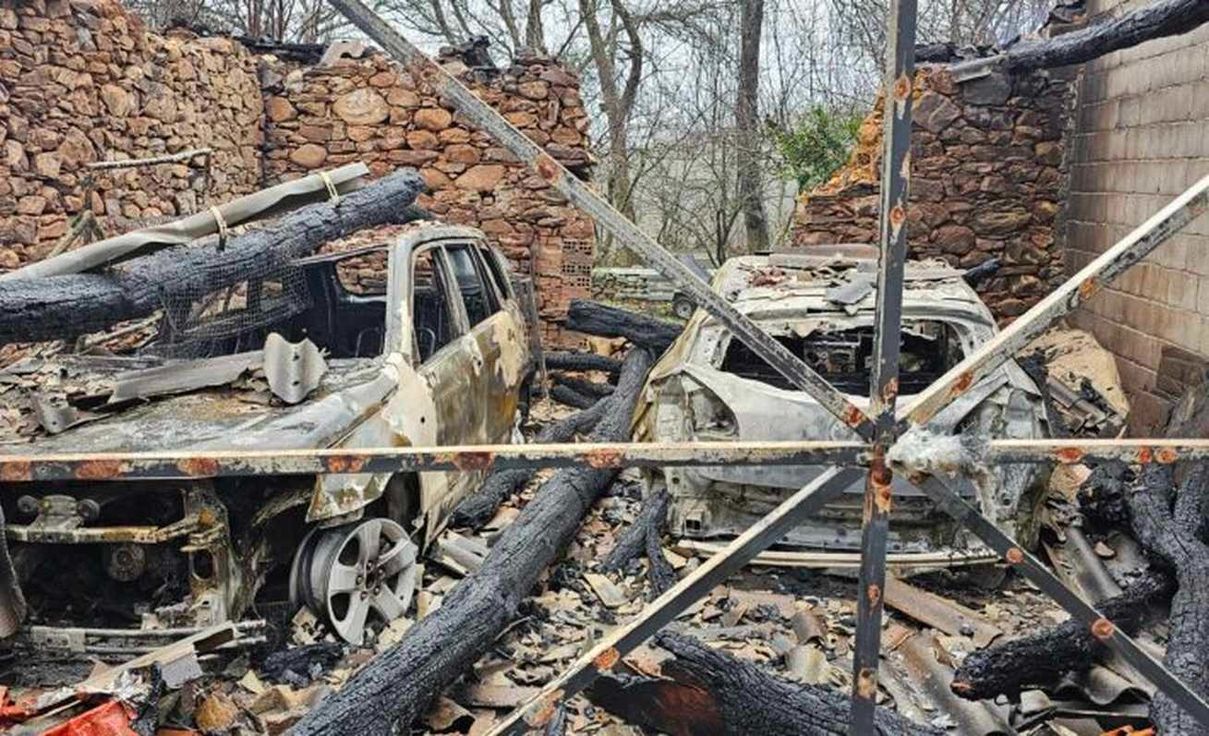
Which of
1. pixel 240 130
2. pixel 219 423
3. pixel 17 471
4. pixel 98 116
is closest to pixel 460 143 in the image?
pixel 240 130

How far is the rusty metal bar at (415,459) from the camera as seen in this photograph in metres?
2.06

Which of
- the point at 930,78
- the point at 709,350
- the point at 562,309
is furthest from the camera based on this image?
the point at 562,309

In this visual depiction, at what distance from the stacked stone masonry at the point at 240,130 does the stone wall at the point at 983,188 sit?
2.87 meters

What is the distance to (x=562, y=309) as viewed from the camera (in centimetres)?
1080

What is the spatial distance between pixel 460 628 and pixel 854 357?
3.43 meters

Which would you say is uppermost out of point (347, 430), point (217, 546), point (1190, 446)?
point (1190, 446)

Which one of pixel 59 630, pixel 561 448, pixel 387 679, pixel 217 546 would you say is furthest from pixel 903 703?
pixel 59 630

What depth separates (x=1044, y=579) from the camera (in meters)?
2.15

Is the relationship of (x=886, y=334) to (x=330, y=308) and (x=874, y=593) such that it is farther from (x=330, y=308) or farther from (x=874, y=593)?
(x=330, y=308)

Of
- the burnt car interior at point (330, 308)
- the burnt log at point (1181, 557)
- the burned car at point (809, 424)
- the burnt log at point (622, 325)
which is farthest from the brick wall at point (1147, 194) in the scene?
the burnt car interior at point (330, 308)

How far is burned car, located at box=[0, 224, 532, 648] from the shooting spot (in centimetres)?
350

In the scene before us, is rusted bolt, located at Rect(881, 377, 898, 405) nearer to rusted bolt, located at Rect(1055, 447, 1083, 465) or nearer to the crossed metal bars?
the crossed metal bars

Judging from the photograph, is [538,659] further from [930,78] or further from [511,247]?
[930,78]

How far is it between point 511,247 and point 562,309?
847 mm
